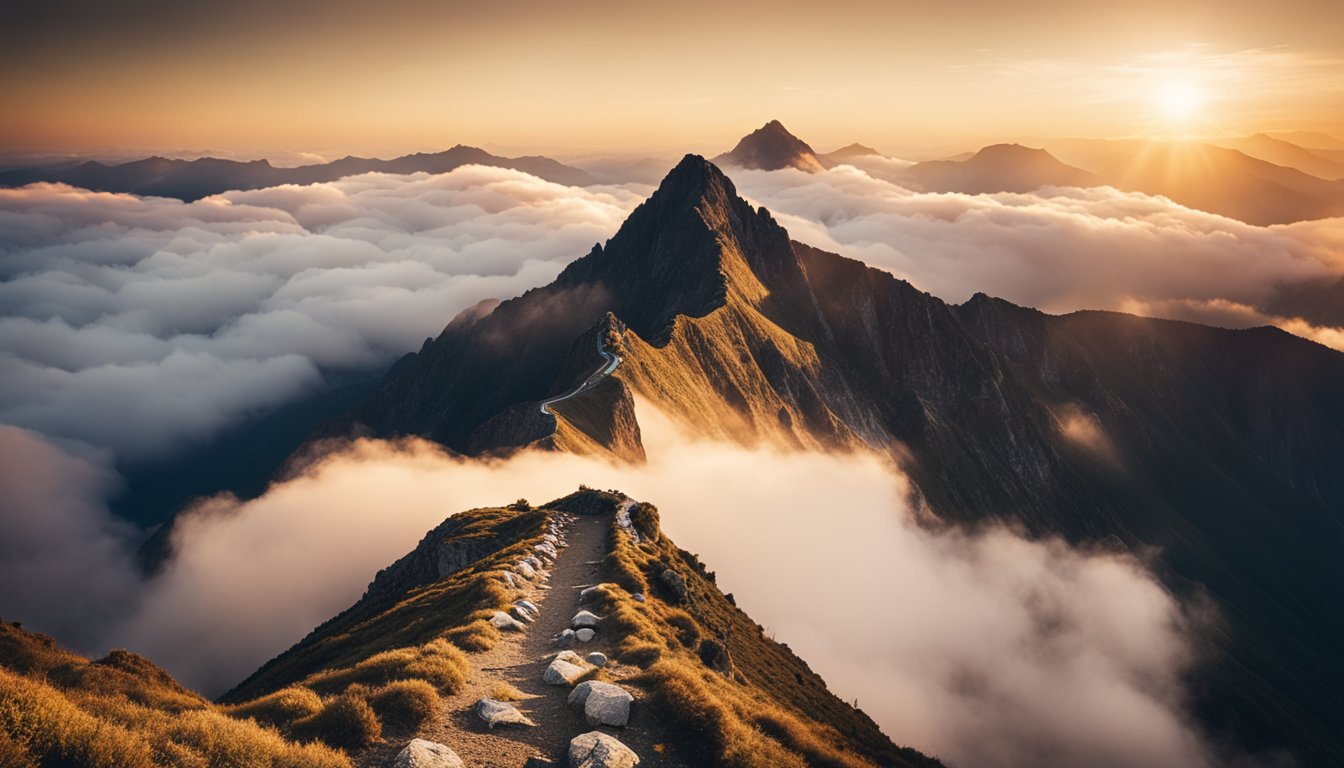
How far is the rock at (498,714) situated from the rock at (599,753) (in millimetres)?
2000

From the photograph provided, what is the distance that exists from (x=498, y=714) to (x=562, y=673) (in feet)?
12.0

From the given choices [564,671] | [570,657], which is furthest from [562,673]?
[570,657]

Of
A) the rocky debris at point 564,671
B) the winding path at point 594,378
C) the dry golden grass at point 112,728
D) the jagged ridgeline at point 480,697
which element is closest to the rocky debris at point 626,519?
the jagged ridgeline at point 480,697

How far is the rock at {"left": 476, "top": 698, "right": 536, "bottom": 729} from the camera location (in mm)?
18172

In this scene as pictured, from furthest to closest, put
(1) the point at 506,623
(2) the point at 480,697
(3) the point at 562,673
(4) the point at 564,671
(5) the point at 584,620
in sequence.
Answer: (5) the point at 584,620 → (1) the point at 506,623 → (4) the point at 564,671 → (3) the point at 562,673 → (2) the point at 480,697

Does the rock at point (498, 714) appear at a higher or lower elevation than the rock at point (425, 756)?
higher

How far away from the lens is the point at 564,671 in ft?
71.8

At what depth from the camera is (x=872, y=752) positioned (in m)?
34.3

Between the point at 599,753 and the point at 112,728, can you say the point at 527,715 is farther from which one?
the point at 112,728

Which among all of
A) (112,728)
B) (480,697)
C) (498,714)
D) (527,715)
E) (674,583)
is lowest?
(112,728)

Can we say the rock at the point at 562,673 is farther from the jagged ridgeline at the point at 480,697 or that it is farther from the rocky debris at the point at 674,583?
the rocky debris at the point at 674,583

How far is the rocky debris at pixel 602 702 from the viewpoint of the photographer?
1862 cm

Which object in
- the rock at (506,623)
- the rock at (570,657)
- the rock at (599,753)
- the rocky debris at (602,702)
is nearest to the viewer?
the rock at (599,753)

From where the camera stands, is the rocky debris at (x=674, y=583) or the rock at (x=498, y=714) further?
the rocky debris at (x=674, y=583)
